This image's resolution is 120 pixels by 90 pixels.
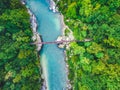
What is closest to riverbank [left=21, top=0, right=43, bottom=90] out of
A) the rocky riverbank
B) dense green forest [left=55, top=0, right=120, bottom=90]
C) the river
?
the rocky riverbank

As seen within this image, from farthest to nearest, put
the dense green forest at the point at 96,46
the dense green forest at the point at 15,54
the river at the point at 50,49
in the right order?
the river at the point at 50,49 < the dense green forest at the point at 15,54 < the dense green forest at the point at 96,46

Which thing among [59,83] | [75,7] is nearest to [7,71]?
[59,83]

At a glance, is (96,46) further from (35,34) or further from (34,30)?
(34,30)

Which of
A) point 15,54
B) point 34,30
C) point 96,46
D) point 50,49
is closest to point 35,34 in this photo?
point 34,30

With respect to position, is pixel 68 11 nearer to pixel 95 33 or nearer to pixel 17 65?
pixel 95 33

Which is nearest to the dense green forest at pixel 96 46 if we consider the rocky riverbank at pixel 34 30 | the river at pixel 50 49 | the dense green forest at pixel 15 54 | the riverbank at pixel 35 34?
the river at pixel 50 49

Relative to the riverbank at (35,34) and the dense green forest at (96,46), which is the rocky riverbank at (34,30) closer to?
the riverbank at (35,34)

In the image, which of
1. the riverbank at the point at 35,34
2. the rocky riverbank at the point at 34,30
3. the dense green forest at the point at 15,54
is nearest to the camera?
the dense green forest at the point at 15,54

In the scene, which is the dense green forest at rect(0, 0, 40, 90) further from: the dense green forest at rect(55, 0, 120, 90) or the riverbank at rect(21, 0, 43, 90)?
the dense green forest at rect(55, 0, 120, 90)

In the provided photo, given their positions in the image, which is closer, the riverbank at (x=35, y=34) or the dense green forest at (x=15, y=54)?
the dense green forest at (x=15, y=54)
